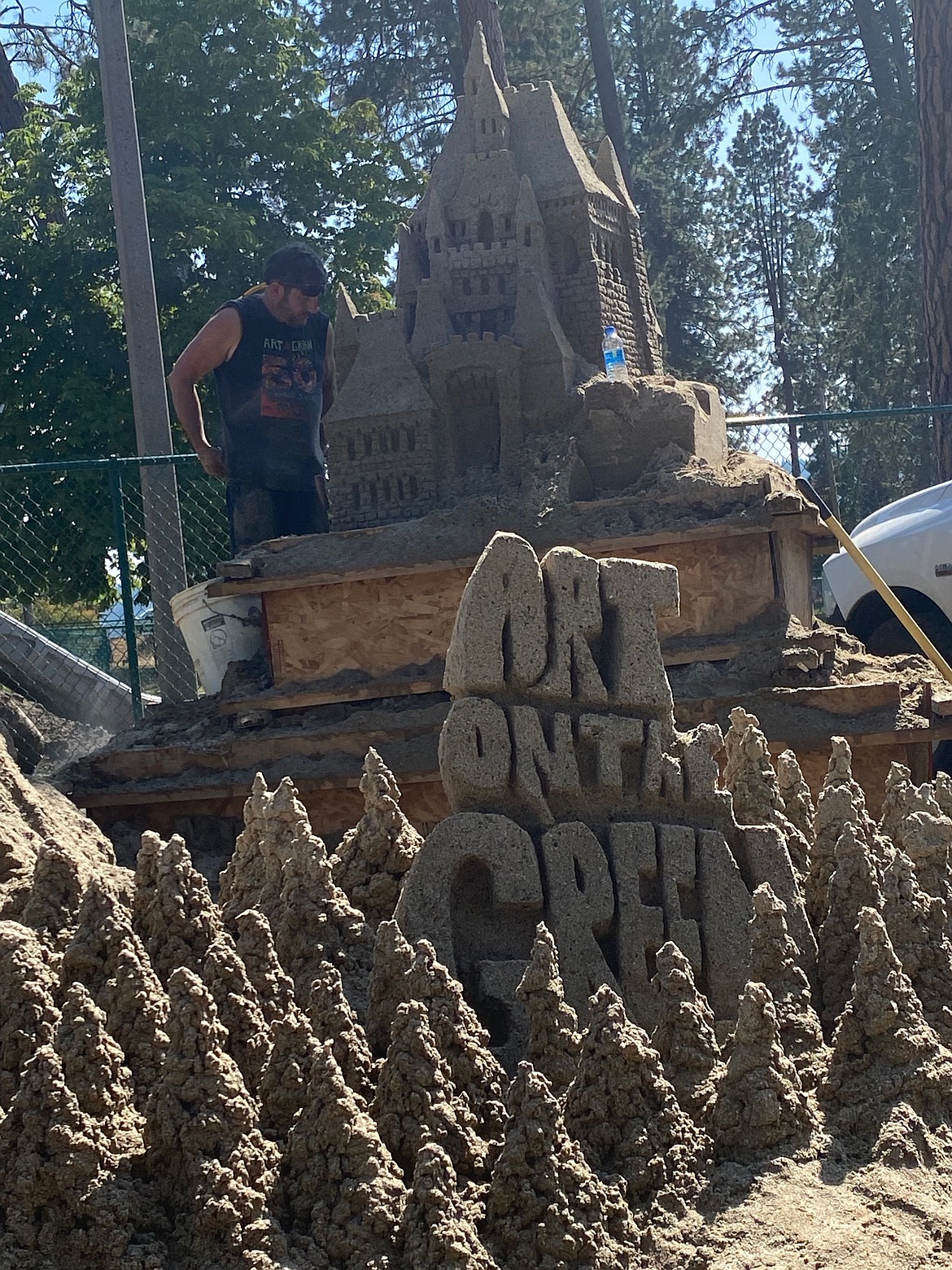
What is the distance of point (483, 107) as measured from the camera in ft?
28.4

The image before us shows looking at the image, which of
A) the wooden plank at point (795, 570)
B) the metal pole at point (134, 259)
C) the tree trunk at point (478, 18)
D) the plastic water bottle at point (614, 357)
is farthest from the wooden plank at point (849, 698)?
the tree trunk at point (478, 18)

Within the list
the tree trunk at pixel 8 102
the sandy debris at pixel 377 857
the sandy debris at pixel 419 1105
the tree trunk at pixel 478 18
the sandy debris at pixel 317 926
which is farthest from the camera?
the tree trunk at pixel 8 102

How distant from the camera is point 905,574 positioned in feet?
26.5

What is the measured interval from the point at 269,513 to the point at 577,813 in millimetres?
3709

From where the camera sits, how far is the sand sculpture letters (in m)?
3.81

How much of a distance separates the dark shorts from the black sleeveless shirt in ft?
0.25

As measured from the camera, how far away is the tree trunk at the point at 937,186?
36.2ft

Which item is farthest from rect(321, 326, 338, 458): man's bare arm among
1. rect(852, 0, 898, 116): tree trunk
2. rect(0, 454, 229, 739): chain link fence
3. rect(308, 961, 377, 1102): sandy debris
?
rect(852, 0, 898, 116): tree trunk

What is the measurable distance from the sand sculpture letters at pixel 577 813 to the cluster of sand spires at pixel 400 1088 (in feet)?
0.74

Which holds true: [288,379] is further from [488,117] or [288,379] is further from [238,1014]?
[238,1014]

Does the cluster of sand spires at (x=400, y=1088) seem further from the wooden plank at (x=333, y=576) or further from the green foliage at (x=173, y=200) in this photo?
the green foliage at (x=173, y=200)

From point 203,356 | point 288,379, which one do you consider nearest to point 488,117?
point 288,379

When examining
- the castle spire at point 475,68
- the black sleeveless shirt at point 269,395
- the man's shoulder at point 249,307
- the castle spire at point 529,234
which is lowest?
the black sleeveless shirt at point 269,395

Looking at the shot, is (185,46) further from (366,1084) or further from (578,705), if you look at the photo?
(366,1084)
